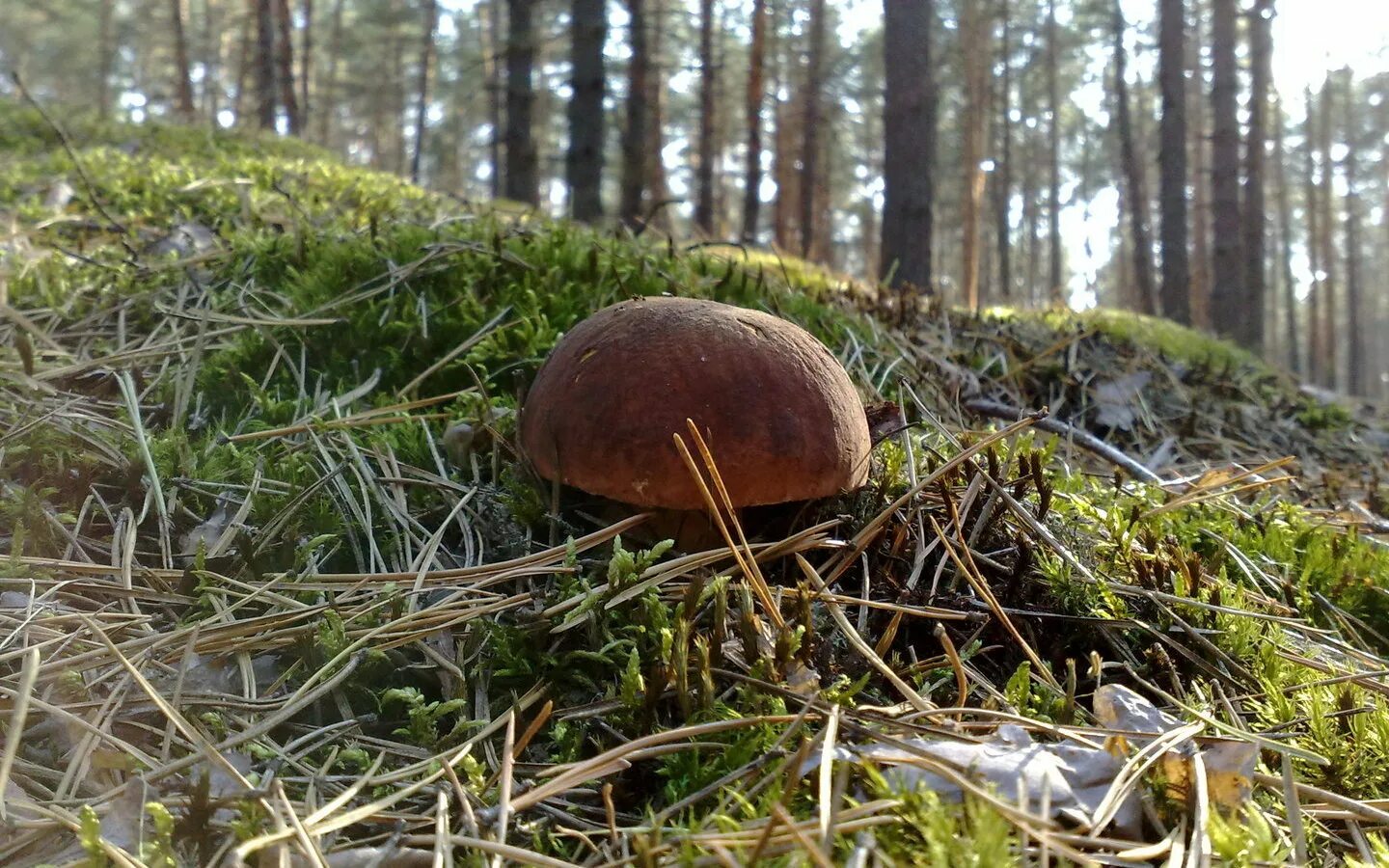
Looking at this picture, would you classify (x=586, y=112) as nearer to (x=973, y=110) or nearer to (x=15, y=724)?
(x=15, y=724)

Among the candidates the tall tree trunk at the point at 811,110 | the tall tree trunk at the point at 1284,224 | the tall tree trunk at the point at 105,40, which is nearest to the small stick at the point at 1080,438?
the tall tree trunk at the point at 811,110

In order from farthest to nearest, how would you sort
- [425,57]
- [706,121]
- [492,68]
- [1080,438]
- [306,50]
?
[492,68]
[425,57]
[306,50]
[706,121]
[1080,438]

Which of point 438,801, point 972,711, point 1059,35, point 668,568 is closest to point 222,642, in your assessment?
point 438,801

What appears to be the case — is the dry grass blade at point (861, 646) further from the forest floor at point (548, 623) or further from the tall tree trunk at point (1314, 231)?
the tall tree trunk at point (1314, 231)

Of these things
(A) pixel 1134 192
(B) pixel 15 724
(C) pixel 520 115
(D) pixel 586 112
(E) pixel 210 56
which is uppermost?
(E) pixel 210 56

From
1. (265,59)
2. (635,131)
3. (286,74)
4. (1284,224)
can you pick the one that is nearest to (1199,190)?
(1284,224)

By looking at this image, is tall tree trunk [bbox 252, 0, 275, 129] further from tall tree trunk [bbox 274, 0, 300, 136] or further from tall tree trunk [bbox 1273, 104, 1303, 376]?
tall tree trunk [bbox 1273, 104, 1303, 376]

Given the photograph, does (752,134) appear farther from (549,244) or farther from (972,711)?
(972,711)

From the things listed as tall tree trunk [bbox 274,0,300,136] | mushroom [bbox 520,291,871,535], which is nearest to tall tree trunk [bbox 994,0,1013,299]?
tall tree trunk [bbox 274,0,300,136]
